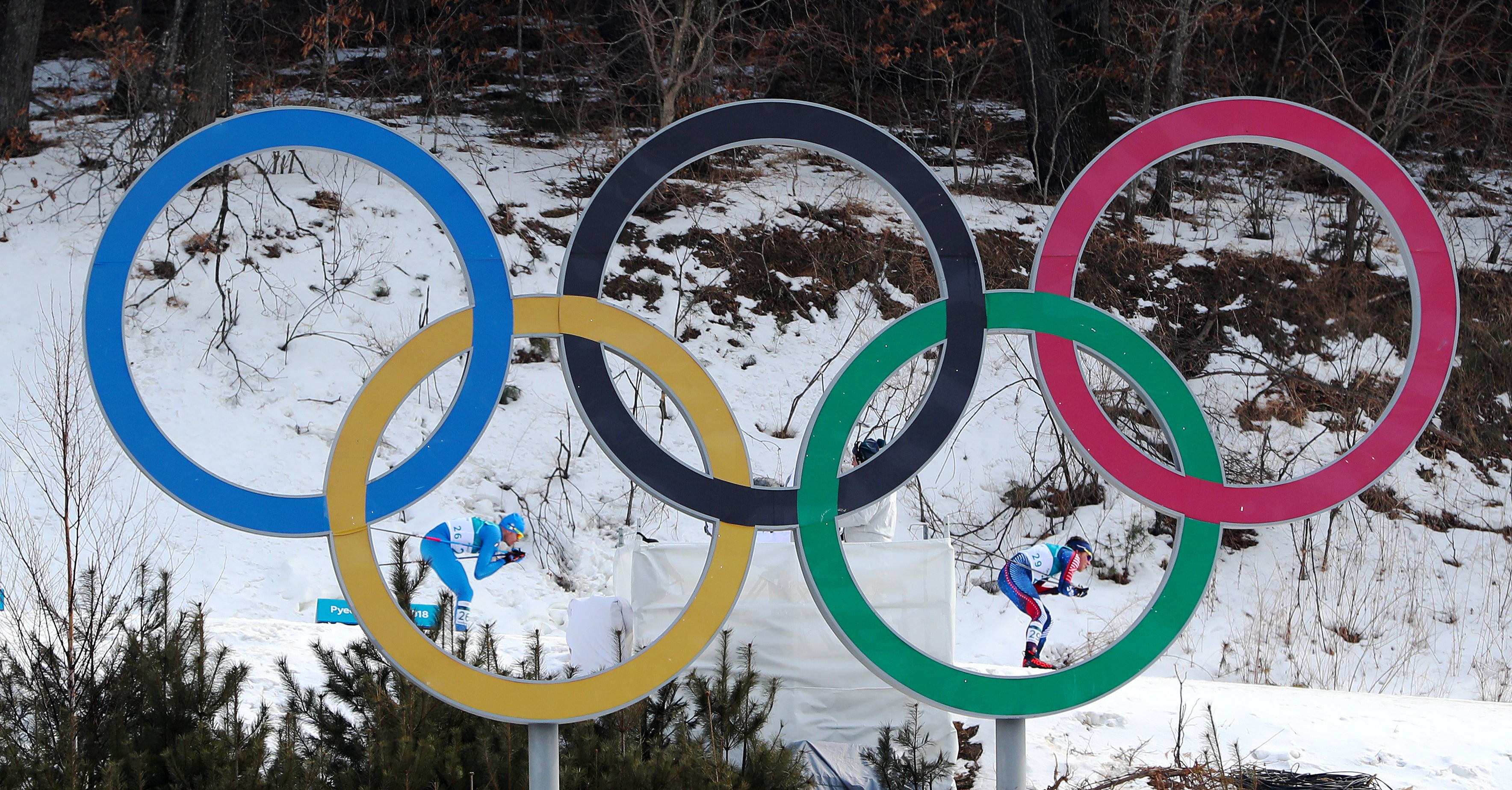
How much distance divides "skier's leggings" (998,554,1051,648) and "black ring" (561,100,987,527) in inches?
69.7

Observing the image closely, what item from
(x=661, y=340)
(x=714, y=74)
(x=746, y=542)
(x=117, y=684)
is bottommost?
(x=117, y=684)

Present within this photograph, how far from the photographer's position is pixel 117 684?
164 inches

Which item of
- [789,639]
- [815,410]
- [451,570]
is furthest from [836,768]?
[451,570]

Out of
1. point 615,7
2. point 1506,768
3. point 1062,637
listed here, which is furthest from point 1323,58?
point 1506,768

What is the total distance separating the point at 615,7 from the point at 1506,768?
1404 cm

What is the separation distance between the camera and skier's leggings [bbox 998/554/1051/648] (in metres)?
5.71

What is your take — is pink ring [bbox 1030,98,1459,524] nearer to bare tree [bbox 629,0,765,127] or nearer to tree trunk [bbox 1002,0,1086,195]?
bare tree [bbox 629,0,765,127]

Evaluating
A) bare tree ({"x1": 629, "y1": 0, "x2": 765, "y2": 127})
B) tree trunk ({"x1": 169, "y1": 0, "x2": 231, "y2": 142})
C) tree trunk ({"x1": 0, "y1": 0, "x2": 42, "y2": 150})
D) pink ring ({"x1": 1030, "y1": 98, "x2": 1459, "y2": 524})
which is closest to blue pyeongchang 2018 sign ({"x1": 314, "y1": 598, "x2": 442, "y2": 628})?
pink ring ({"x1": 1030, "y1": 98, "x2": 1459, "y2": 524})

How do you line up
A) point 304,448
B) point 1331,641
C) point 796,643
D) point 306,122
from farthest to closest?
point 304,448 < point 1331,641 < point 796,643 < point 306,122

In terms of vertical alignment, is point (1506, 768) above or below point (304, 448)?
below

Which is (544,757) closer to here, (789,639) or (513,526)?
(789,639)

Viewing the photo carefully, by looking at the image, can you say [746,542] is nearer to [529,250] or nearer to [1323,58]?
[529,250]

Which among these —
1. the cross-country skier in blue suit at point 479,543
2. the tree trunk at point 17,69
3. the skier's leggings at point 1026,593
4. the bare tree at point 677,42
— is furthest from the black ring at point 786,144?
the tree trunk at point 17,69

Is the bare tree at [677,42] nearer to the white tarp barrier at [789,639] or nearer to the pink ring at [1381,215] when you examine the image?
the white tarp barrier at [789,639]
